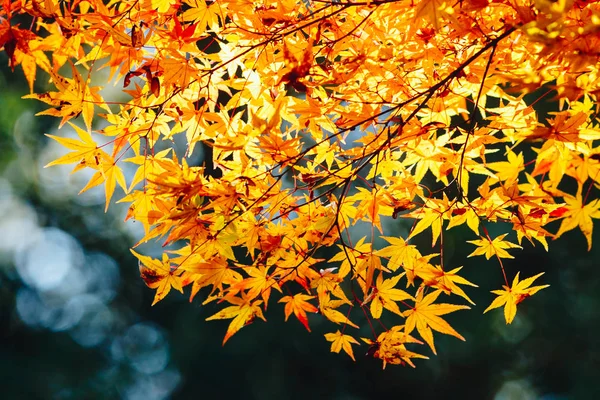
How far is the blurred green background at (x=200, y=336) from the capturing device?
3492 millimetres

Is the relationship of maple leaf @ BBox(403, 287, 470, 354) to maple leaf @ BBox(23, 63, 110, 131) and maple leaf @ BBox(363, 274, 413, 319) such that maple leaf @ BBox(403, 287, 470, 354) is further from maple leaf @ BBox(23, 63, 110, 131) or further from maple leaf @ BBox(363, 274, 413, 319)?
maple leaf @ BBox(23, 63, 110, 131)

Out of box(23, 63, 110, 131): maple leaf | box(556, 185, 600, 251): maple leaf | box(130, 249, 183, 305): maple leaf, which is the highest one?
box(23, 63, 110, 131): maple leaf

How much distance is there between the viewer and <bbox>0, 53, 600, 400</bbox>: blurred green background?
3492 millimetres

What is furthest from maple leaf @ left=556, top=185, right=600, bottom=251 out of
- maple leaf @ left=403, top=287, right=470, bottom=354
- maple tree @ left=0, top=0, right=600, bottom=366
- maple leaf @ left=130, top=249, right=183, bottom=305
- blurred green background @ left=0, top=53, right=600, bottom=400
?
blurred green background @ left=0, top=53, right=600, bottom=400

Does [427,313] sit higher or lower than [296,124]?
lower

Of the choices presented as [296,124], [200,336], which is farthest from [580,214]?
[200,336]

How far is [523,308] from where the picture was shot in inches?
143

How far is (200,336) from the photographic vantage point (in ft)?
11.6

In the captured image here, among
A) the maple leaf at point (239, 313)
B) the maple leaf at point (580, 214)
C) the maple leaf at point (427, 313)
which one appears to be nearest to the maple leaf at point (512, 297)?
the maple leaf at point (427, 313)

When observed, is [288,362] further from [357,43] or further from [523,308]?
[357,43]

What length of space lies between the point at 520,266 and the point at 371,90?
8.97 feet

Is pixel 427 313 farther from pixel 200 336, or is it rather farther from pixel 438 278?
pixel 200 336

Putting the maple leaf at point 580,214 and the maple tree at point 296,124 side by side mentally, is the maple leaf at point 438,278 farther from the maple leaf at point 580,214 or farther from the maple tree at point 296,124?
the maple leaf at point 580,214

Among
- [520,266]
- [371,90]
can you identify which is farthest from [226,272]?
[520,266]
